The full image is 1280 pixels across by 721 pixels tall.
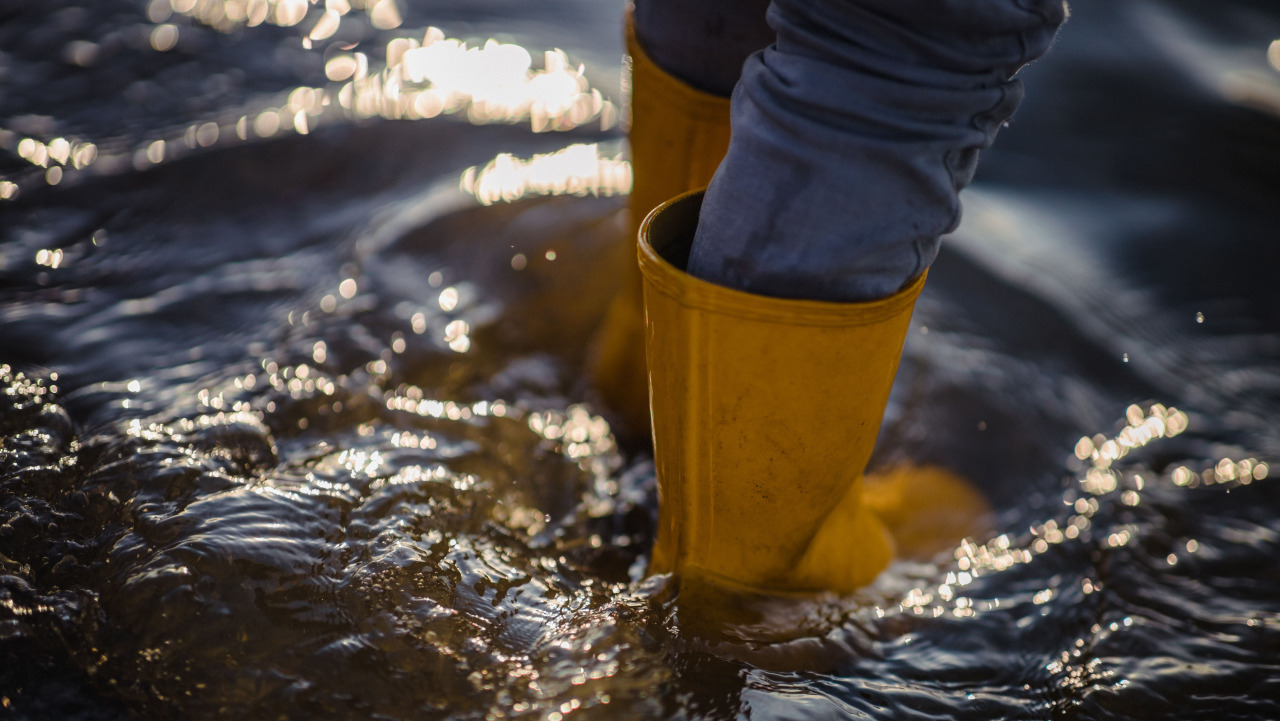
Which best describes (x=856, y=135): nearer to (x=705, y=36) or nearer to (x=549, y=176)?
(x=705, y=36)

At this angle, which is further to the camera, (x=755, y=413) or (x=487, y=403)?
(x=487, y=403)

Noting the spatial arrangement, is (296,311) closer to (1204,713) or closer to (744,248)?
(744,248)

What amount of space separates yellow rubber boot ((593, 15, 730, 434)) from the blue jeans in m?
0.32

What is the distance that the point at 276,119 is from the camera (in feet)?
6.74

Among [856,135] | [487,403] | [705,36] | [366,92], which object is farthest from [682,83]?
[366,92]

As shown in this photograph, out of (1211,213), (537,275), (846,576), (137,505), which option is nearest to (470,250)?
(537,275)

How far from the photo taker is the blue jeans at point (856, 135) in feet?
2.46

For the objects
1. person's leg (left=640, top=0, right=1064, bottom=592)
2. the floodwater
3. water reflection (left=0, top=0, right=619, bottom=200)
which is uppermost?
person's leg (left=640, top=0, right=1064, bottom=592)

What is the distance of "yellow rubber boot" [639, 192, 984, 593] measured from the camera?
83 cm

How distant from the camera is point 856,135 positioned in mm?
770

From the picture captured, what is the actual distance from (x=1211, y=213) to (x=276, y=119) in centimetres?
222

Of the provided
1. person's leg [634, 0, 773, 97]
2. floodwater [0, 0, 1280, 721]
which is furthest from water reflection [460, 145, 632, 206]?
person's leg [634, 0, 773, 97]

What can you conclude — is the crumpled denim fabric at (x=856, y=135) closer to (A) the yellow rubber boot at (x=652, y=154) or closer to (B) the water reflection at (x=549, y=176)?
(A) the yellow rubber boot at (x=652, y=154)

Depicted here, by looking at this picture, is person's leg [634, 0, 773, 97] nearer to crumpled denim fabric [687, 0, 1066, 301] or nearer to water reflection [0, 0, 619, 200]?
crumpled denim fabric [687, 0, 1066, 301]
